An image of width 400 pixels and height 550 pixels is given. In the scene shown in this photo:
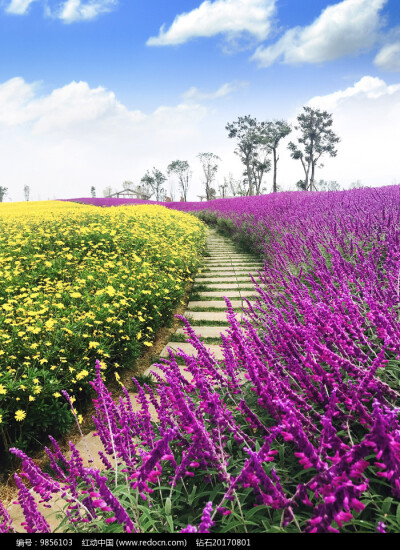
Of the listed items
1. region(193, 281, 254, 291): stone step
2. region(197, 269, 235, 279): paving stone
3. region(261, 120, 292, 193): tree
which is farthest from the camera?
region(261, 120, 292, 193): tree

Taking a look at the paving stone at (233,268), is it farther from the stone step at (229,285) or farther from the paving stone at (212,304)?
the paving stone at (212,304)

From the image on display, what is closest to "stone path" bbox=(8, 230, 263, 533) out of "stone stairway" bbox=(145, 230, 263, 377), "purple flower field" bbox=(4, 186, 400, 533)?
"stone stairway" bbox=(145, 230, 263, 377)

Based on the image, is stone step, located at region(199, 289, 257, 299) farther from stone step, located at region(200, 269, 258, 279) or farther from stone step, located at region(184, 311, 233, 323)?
stone step, located at region(200, 269, 258, 279)

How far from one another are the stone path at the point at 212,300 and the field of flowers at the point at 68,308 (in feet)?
1.07

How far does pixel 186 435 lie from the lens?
1.66 meters

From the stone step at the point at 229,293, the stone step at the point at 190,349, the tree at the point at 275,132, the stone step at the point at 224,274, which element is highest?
the tree at the point at 275,132

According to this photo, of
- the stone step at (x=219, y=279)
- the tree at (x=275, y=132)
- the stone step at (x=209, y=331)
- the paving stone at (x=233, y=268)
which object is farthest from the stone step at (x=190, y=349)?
the tree at (x=275, y=132)

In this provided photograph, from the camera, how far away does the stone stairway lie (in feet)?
14.9

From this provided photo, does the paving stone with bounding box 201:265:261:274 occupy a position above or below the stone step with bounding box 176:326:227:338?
above

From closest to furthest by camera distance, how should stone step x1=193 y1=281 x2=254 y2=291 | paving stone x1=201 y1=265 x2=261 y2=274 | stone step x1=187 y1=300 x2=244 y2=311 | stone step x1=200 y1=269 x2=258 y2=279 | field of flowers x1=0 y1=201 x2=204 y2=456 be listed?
1. field of flowers x1=0 y1=201 x2=204 y2=456
2. stone step x1=187 y1=300 x2=244 y2=311
3. stone step x1=193 y1=281 x2=254 y2=291
4. stone step x1=200 y1=269 x2=258 y2=279
5. paving stone x1=201 y1=265 x2=261 y2=274

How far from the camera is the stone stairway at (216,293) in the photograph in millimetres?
4539

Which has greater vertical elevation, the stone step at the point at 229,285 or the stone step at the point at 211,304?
the stone step at the point at 229,285

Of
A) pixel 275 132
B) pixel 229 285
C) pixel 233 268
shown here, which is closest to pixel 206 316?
pixel 229 285

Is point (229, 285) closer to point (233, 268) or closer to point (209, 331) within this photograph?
point (233, 268)
